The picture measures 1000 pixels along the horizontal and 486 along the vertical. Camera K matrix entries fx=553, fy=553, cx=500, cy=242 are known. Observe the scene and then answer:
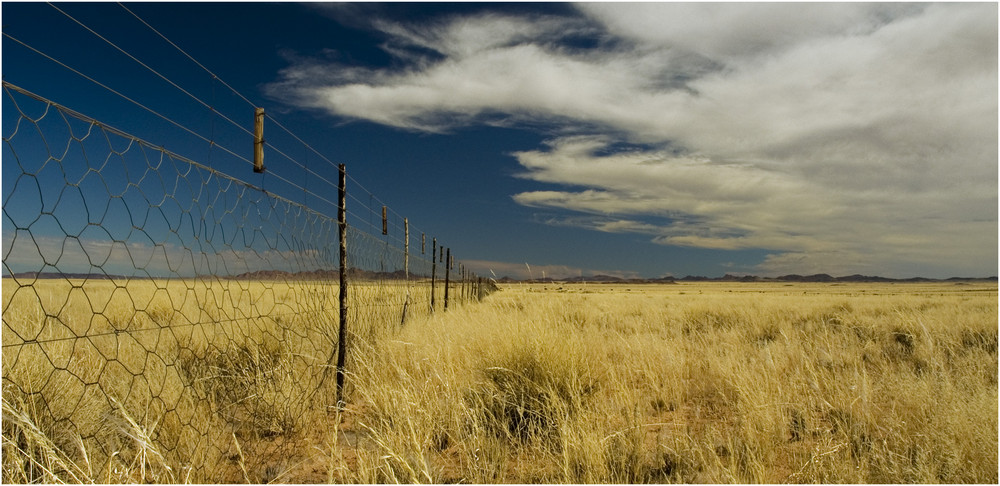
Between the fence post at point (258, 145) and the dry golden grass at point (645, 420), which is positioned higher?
the fence post at point (258, 145)

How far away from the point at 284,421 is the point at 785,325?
10.1m

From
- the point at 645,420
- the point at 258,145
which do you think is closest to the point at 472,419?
the point at 645,420

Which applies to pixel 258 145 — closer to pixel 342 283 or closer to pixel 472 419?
pixel 342 283

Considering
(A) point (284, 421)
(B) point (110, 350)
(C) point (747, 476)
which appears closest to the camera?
(C) point (747, 476)

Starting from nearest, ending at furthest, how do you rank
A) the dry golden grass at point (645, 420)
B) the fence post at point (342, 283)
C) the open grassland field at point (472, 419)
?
the open grassland field at point (472, 419) → the dry golden grass at point (645, 420) → the fence post at point (342, 283)

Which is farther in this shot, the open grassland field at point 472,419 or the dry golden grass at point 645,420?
the dry golden grass at point 645,420

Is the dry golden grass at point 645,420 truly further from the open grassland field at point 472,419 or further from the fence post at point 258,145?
the fence post at point 258,145

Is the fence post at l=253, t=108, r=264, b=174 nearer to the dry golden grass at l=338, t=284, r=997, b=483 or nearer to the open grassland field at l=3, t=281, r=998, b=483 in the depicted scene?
the open grassland field at l=3, t=281, r=998, b=483

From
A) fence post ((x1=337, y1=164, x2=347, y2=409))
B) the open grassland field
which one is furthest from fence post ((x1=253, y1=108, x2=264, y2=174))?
fence post ((x1=337, y1=164, x2=347, y2=409))

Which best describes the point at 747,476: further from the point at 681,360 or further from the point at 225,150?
the point at 225,150

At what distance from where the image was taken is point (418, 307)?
447 inches

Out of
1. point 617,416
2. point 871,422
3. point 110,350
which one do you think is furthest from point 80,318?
point 871,422

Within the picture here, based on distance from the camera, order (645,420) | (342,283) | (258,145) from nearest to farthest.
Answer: (258,145), (645,420), (342,283)

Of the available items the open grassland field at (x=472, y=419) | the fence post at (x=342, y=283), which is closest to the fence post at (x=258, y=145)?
the open grassland field at (x=472, y=419)
